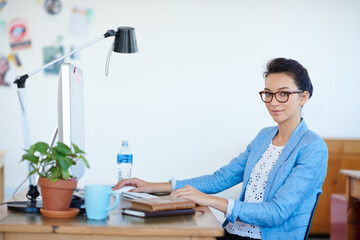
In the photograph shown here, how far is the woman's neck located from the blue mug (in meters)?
0.91

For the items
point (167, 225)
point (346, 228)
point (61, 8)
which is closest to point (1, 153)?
point (61, 8)

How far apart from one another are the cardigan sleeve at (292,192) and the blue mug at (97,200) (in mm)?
497

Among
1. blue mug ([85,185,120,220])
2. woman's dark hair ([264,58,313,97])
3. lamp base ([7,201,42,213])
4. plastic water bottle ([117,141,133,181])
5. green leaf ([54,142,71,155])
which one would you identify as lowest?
plastic water bottle ([117,141,133,181])

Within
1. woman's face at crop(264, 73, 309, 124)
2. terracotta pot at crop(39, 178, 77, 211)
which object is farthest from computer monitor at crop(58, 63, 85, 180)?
woman's face at crop(264, 73, 309, 124)

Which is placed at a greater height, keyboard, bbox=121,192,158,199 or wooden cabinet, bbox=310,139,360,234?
keyboard, bbox=121,192,158,199

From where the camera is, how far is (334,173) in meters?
4.68

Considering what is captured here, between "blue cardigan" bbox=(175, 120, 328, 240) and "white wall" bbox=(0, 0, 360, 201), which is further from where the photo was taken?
"white wall" bbox=(0, 0, 360, 201)

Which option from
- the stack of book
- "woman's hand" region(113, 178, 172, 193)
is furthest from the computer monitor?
"woman's hand" region(113, 178, 172, 193)

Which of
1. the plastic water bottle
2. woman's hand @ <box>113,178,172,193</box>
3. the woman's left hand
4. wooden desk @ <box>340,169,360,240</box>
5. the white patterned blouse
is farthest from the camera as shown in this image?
wooden desk @ <box>340,169,360,240</box>

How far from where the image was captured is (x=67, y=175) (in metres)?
1.49

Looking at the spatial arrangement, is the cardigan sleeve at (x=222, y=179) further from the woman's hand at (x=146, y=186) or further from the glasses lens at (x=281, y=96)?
the glasses lens at (x=281, y=96)

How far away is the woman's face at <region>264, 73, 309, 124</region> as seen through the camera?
81.5 inches

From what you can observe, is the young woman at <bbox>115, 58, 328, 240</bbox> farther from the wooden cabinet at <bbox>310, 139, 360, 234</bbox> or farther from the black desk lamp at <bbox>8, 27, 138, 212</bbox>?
the wooden cabinet at <bbox>310, 139, 360, 234</bbox>

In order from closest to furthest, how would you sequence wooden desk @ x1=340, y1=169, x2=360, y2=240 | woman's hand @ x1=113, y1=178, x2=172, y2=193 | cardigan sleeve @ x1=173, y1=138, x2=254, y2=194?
woman's hand @ x1=113, y1=178, x2=172, y2=193 → cardigan sleeve @ x1=173, y1=138, x2=254, y2=194 → wooden desk @ x1=340, y1=169, x2=360, y2=240
